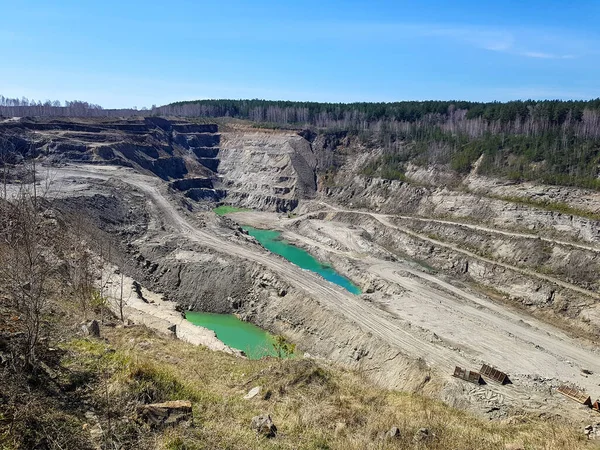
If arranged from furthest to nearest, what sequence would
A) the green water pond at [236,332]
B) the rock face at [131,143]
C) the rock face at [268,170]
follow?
the rock face at [268,170] → the rock face at [131,143] → the green water pond at [236,332]

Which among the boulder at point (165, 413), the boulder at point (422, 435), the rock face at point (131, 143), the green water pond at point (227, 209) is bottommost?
the green water pond at point (227, 209)

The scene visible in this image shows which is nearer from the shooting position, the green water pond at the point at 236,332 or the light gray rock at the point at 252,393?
the light gray rock at the point at 252,393

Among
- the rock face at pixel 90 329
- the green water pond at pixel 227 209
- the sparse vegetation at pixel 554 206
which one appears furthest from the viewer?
the green water pond at pixel 227 209

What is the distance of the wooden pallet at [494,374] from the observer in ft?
96.1

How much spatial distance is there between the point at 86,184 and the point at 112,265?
29.9 meters

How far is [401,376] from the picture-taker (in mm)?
31672

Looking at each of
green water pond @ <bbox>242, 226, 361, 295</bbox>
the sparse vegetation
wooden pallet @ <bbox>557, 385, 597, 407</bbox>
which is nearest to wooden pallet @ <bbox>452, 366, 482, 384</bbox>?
wooden pallet @ <bbox>557, 385, 597, 407</bbox>

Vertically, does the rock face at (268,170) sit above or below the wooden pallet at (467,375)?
above

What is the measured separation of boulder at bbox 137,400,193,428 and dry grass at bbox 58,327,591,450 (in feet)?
1.20

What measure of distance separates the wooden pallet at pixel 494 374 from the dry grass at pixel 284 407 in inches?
526

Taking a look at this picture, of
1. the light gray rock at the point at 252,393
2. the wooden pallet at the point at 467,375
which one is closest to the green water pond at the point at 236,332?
the wooden pallet at the point at 467,375

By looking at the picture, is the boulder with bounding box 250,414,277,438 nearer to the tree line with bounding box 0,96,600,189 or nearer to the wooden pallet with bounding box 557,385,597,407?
the wooden pallet with bounding box 557,385,597,407

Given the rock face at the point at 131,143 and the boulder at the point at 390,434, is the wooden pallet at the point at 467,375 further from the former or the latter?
the rock face at the point at 131,143

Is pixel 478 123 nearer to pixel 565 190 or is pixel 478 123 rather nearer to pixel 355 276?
pixel 565 190
